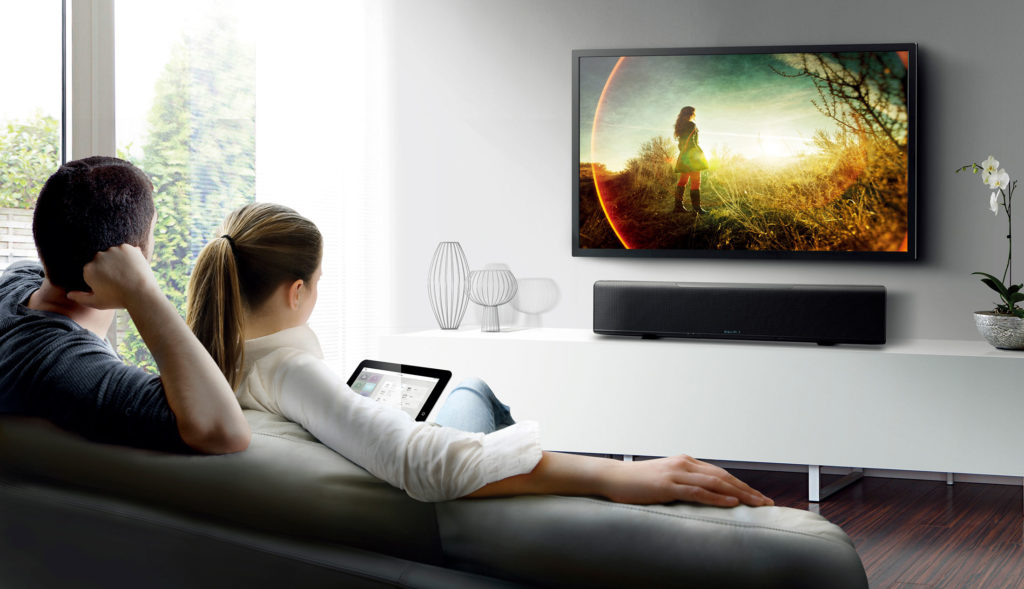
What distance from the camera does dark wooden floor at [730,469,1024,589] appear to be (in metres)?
2.23

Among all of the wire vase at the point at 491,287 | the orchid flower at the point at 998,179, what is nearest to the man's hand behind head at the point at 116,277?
the wire vase at the point at 491,287

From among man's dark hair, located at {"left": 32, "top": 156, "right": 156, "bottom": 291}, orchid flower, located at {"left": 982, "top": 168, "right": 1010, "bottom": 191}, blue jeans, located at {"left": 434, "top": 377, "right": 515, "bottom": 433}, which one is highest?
orchid flower, located at {"left": 982, "top": 168, "right": 1010, "bottom": 191}

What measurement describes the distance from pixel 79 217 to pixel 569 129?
9.88 feet

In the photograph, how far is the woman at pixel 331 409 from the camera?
801 millimetres

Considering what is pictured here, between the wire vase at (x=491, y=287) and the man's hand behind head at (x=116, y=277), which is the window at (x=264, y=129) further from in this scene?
the man's hand behind head at (x=116, y=277)

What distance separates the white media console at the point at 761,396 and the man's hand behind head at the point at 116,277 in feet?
8.06

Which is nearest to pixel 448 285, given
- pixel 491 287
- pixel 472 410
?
pixel 491 287

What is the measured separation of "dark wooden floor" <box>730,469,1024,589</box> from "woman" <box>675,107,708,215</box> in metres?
1.19

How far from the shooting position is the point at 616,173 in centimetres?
364

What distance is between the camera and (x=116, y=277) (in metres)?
0.91

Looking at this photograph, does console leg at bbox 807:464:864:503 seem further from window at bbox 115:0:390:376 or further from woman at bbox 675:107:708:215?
window at bbox 115:0:390:376

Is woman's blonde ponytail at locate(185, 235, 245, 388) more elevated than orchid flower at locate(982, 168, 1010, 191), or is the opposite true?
orchid flower at locate(982, 168, 1010, 191)

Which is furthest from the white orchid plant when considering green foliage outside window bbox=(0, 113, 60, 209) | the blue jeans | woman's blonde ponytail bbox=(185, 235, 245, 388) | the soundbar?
green foliage outside window bbox=(0, 113, 60, 209)

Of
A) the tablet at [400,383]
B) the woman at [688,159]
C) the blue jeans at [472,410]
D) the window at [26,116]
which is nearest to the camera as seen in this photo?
the blue jeans at [472,410]
